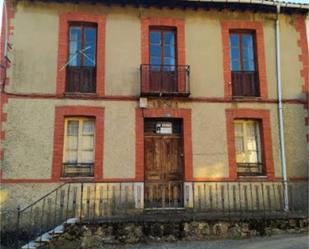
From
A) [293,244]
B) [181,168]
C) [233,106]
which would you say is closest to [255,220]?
[293,244]

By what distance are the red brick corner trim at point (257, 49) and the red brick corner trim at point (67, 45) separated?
401cm

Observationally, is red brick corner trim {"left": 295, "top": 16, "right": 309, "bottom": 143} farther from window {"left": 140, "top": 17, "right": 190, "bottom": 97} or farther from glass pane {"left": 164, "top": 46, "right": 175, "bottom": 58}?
glass pane {"left": 164, "top": 46, "right": 175, "bottom": 58}

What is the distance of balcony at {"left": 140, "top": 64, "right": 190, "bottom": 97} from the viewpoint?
1266cm

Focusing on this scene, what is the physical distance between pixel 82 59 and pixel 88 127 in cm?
223

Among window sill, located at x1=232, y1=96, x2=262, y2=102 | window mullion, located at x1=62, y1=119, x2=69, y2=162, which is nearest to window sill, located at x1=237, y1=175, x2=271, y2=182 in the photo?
window sill, located at x1=232, y1=96, x2=262, y2=102

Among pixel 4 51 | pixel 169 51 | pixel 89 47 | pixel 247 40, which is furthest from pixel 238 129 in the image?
pixel 4 51

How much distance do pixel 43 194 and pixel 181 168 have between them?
14.0 ft

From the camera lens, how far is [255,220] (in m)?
10.5

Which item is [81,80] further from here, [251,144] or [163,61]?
[251,144]

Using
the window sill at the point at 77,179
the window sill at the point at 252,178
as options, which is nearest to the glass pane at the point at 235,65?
the window sill at the point at 252,178

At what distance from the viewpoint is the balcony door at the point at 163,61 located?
12820 millimetres

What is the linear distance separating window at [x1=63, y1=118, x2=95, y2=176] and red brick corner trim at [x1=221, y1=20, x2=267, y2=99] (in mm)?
4597

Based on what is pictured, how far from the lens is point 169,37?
13.5 metres

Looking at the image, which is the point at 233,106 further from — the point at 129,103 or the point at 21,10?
the point at 21,10
